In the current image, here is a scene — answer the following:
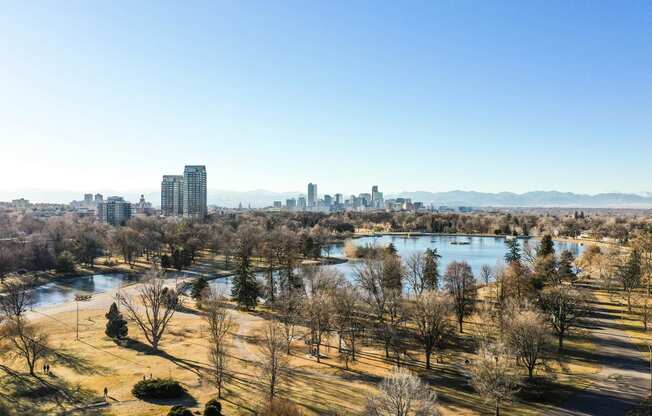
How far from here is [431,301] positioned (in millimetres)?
36875

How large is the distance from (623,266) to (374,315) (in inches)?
1365

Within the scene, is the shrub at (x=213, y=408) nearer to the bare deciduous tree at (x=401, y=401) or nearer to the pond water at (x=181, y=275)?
the bare deciduous tree at (x=401, y=401)

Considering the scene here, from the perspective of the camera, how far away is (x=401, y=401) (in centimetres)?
2083

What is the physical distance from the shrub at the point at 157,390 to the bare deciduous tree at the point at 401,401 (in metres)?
14.2

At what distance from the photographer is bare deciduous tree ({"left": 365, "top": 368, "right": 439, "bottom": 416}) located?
20859mm

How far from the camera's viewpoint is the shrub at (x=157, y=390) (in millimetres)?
29500

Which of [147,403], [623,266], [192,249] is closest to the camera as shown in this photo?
[147,403]

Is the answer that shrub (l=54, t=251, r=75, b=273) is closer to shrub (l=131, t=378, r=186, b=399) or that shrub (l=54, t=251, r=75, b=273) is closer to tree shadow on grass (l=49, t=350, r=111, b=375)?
tree shadow on grass (l=49, t=350, r=111, b=375)

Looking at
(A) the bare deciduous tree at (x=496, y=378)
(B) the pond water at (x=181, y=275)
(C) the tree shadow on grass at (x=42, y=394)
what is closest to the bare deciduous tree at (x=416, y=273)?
(B) the pond water at (x=181, y=275)

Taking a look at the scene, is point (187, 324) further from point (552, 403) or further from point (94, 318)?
point (552, 403)

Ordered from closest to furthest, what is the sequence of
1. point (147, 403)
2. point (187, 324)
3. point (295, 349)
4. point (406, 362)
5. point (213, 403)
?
point (213, 403)
point (147, 403)
point (406, 362)
point (295, 349)
point (187, 324)

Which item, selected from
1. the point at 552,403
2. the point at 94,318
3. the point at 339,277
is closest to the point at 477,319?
the point at 339,277

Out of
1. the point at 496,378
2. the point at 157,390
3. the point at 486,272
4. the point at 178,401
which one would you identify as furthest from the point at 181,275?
the point at 496,378

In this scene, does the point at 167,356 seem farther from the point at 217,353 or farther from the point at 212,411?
the point at 212,411
